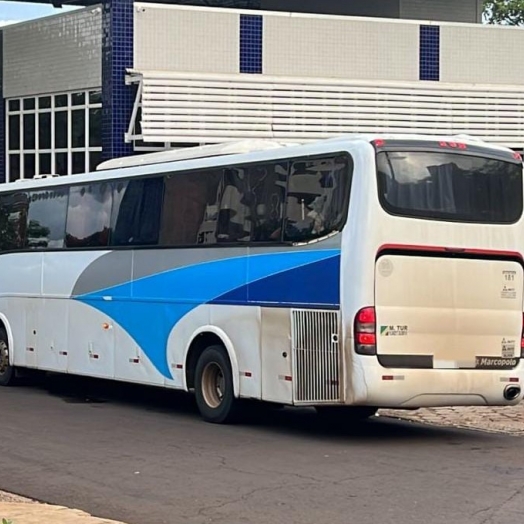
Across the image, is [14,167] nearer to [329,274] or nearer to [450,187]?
[329,274]

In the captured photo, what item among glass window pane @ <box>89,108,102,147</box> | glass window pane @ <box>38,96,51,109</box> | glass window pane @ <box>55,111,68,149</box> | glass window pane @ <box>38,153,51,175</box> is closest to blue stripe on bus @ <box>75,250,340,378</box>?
glass window pane @ <box>89,108,102,147</box>

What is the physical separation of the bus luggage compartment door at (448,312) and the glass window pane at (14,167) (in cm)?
1612

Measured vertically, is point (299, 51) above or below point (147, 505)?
above

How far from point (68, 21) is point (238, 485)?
56.1 ft

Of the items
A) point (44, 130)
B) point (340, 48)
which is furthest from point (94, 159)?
point (340, 48)

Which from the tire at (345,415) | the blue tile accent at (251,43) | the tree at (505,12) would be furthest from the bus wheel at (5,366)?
the tree at (505,12)

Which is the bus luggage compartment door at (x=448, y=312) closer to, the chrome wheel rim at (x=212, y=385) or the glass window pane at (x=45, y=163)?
the chrome wheel rim at (x=212, y=385)

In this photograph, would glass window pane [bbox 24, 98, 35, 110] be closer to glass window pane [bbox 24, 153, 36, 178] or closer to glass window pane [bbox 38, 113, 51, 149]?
glass window pane [bbox 38, 113, 51, 149]

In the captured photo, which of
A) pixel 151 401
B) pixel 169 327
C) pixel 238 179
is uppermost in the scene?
pixel 238 179

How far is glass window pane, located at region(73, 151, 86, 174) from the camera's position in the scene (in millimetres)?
25641

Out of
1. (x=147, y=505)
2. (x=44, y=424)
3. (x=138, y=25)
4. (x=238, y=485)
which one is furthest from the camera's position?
(x=138, y=25)

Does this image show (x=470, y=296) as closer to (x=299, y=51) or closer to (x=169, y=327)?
(x=169, y=327)

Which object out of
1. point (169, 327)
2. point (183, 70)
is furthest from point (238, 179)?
point (183, 70)

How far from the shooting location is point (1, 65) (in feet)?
90.8
